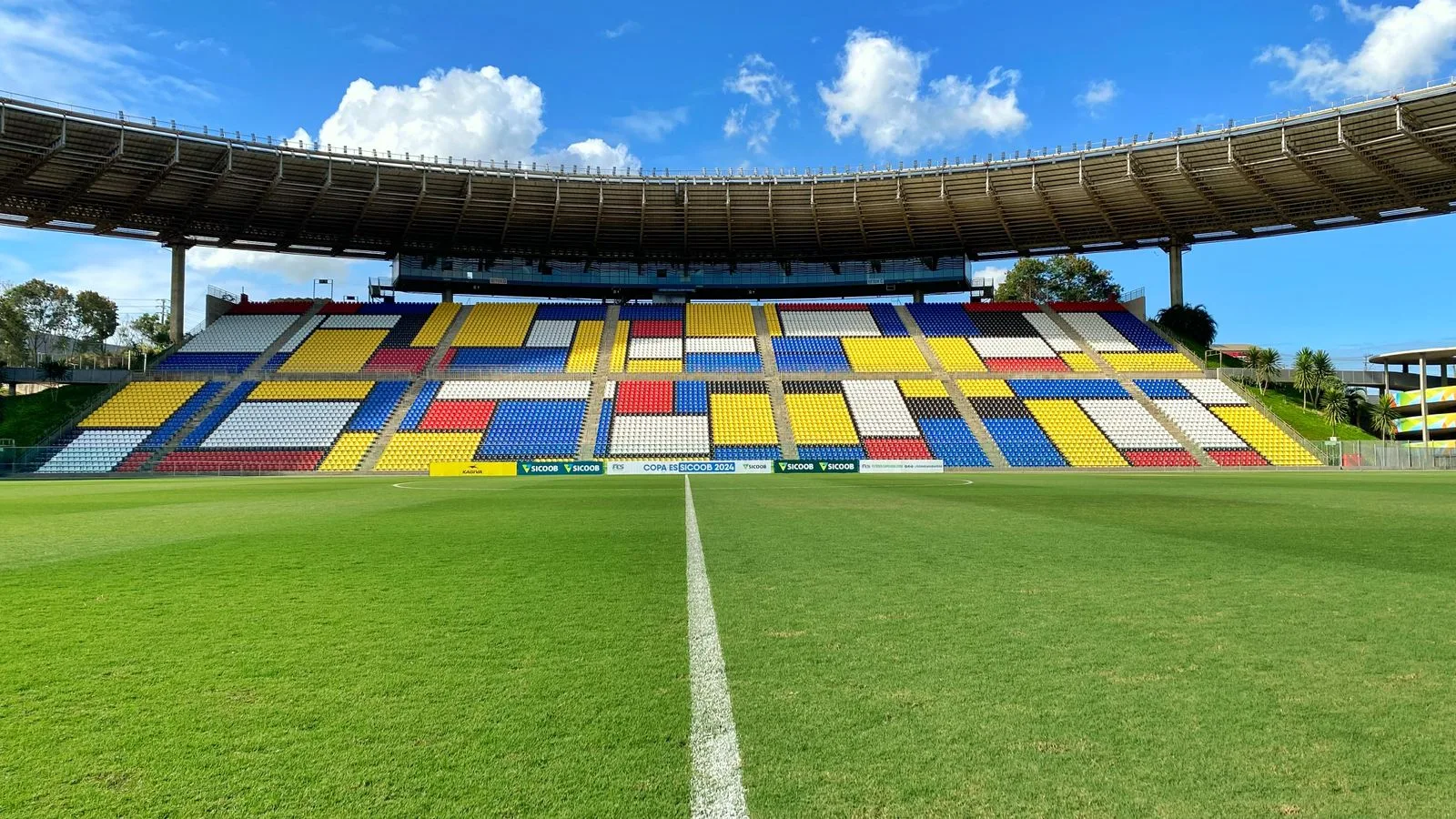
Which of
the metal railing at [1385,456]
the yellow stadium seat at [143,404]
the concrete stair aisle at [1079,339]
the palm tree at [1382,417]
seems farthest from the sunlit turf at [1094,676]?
the palm tree at [1382,417]

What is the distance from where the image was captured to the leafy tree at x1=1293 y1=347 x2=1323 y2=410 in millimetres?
42281

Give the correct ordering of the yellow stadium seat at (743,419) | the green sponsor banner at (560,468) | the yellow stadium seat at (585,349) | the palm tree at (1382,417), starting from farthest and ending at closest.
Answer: the yellow stadium seat at (585,349) → the palm tree at (1382,417) → the yellow stadium seat at (743,419) → the green sponsor banner at (560,468)

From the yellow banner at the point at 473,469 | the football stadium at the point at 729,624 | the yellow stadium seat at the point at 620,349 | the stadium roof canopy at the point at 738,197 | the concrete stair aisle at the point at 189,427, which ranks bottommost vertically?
the yellow banner at the point at 473,469

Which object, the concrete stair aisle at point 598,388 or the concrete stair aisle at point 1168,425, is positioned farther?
the concrete stair aisle at point 598,388

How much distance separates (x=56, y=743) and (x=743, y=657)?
282cm

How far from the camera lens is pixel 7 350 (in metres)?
50.6

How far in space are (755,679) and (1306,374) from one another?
1994 inches

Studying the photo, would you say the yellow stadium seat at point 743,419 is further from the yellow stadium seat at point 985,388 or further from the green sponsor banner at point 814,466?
the yellow stadium seat at point 985,388

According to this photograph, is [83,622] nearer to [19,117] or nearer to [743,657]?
[743,657]

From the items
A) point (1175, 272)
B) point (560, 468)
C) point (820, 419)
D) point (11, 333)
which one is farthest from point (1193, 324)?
point (11, 333)

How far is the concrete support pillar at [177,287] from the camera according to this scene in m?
44.6

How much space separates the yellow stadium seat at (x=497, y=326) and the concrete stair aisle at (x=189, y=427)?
39.0 ft

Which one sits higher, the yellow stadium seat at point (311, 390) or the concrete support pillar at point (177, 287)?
the concrete support pillar at point (177, 287)

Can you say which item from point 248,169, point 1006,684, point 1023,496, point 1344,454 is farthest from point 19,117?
point 1344,454
